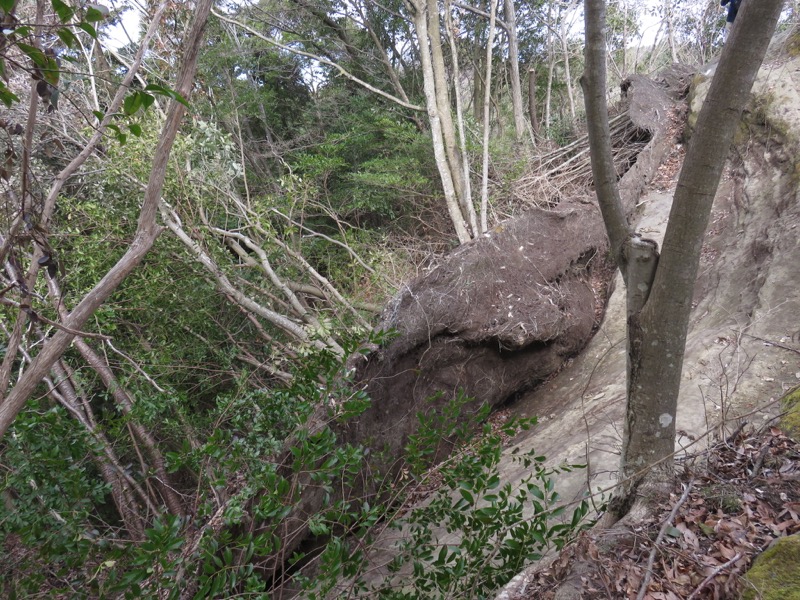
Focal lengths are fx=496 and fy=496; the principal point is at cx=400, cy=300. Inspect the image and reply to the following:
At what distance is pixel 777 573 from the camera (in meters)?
1.89

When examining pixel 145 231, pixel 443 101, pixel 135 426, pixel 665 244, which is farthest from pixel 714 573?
pixel 443 101

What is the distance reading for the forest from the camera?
2.15 metres

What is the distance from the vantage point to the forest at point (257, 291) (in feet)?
7.07

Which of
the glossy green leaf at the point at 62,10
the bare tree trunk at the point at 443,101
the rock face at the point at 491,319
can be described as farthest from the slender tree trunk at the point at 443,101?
the glossy green leaf at the point at 62,10

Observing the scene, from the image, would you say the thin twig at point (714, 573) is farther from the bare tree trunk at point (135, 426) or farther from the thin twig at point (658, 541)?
the bare tree trunk at point (135, 426)

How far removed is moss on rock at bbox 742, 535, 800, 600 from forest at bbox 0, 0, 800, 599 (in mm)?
852

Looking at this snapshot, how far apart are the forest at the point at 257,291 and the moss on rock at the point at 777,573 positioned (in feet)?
2.80

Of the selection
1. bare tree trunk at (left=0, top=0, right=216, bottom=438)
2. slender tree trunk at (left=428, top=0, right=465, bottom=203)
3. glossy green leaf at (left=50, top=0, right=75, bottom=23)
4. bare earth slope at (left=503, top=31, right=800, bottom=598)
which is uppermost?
slender tree trunk at (left=428, top=0, right=465, bottom=203)

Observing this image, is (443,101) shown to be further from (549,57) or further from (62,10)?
(549,57)

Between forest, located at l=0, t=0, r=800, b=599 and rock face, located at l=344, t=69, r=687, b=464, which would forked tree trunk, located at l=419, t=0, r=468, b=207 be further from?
rock face, located at l=344, t=69, r=687, b=464

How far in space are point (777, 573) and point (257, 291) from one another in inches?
251

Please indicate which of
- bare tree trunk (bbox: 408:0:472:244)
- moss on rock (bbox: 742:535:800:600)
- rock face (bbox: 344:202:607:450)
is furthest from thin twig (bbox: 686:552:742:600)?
A: bare tree trunk (bbox: 408:0:472:244)

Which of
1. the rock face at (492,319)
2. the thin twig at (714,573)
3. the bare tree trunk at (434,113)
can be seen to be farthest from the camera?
the bare tree trunk at (434,113)

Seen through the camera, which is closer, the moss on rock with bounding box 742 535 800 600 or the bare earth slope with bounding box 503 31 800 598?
the moss on rock with bounding box 742 535 800 600
